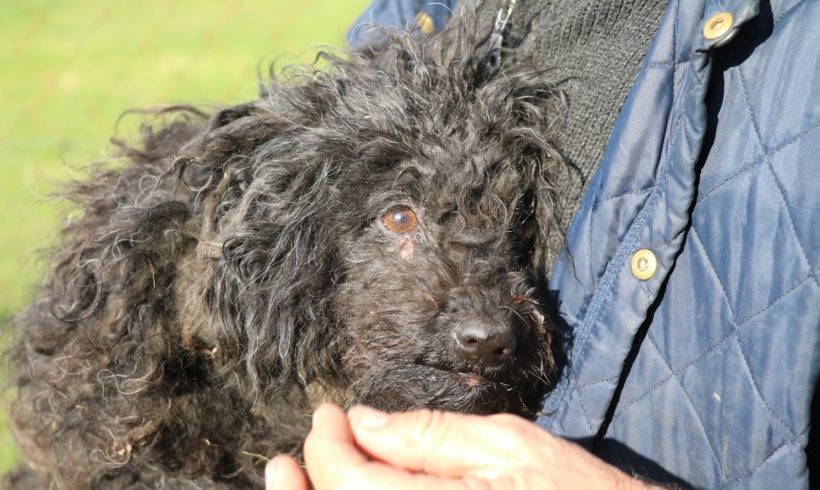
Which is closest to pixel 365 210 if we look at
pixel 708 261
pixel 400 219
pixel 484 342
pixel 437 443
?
pixel 400 219

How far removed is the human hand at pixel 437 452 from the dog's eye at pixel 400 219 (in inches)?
45.4

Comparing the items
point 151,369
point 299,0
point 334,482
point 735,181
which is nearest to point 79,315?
point 151,369

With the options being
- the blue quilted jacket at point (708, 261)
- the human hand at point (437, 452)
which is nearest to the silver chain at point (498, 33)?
the blue quilted jacket at point (708, 261)

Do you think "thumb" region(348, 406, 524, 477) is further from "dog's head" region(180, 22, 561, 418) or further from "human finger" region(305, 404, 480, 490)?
"dog's head" region(180, 22, 561, 418)

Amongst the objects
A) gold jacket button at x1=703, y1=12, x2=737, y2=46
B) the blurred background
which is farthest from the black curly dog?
the blurred background

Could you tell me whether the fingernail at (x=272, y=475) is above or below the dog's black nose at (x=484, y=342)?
below

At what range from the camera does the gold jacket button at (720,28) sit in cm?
184

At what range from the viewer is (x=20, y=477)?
324 cm

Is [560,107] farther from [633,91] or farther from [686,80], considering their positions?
[686,80]

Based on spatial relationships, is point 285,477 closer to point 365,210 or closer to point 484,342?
point 484,342

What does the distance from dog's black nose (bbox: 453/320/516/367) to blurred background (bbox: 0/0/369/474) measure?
708cm

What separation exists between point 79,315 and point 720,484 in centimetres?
198

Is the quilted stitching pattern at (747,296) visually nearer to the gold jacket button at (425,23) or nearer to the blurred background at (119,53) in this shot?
the gold jacket button at (425,23)

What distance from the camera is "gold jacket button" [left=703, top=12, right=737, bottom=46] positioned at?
1.84 meters
